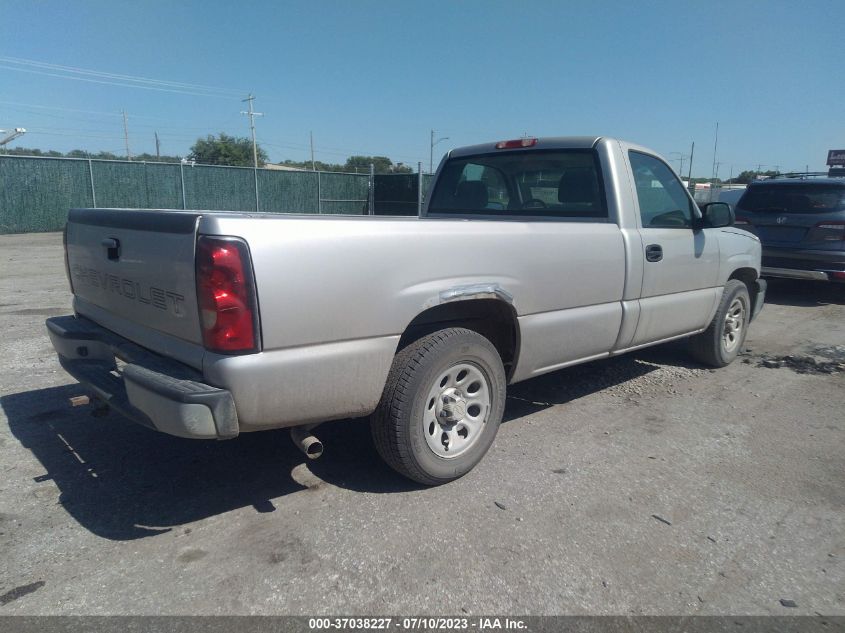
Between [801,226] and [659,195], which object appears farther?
[801,226]

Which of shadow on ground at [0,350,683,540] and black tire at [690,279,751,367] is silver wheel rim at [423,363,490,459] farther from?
black tire at [690,279,751,367]

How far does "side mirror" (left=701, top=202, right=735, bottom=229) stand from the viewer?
492 cm

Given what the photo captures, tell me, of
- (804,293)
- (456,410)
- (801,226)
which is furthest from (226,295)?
(804,293)

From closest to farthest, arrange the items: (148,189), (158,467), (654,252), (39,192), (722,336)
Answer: (158,467) < (654,252) < (722,336) < (39,192) < (148,189)

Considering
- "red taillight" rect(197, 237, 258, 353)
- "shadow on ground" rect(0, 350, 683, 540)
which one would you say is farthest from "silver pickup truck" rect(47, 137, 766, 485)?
"shadow on ground" rect(0, 350, 683, 540)

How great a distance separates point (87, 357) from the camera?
3475 millimetres

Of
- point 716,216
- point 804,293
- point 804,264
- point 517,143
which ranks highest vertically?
point 517,143

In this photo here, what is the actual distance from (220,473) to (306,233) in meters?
1.69

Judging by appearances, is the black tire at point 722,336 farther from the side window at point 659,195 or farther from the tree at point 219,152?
the tree at point 219,152

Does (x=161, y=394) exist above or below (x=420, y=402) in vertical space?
above

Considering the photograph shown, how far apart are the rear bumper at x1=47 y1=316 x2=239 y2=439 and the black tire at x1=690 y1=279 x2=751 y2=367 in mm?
4576

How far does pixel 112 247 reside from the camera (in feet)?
10.3

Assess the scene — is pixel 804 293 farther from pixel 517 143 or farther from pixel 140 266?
pixel 140 266

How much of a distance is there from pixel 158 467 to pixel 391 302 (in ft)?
5.89
